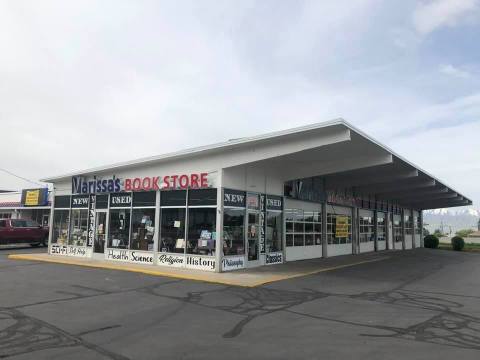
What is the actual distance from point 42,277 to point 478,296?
1277cm

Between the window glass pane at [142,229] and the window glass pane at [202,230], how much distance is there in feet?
7.20

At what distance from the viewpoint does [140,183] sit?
722 inches

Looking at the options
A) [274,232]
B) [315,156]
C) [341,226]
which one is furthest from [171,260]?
[341,226]

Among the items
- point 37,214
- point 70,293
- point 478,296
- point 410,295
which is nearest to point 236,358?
point 70,293

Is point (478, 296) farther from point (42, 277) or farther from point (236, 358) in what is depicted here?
point (42, 277)

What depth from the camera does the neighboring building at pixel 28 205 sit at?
35594 mm

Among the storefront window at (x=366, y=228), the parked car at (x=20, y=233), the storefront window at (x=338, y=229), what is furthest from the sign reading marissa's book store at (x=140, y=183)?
the storefront window at (x=366, y=228)

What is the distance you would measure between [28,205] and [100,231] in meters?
20.3

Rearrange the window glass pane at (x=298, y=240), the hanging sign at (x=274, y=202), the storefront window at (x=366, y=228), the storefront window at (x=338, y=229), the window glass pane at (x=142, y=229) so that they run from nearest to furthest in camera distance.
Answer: the window glass pane at (x=142, y=229) < the hanging sign at (x=274, y=202) < the window glass pane at (x=298, y=240) < the storefront window at (x=338, y=229) < the storefront window at (x=366, y=228)

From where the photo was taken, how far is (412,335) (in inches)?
283

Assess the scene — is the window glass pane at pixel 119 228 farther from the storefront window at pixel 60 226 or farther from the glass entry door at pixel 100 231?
the storefront window at pixel 60 226

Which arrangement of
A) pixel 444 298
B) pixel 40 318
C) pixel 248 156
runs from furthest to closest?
pixel 248 156 → pixel 444 298 → pixel 40 318

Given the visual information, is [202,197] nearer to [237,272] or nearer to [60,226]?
[237,272]

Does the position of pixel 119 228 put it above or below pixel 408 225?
below
